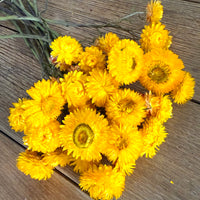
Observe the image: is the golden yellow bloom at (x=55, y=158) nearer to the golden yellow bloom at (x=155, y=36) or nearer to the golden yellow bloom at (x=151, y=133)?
the golden yellow bloom at (x=151, y=133)

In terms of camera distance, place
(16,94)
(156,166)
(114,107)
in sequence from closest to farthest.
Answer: (114,107) → (156,166) → (16,94)

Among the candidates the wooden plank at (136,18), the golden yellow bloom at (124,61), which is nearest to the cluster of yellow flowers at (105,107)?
the golden yellow bloom at (124,61)

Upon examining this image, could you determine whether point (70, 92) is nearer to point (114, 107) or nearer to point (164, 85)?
point (114, 107)

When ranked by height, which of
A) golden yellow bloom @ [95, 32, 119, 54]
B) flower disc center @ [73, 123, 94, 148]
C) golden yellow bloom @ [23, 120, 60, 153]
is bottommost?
golden yellow bloom @ [23, 120, 60, 153]

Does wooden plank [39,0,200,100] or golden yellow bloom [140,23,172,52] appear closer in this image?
golden yellow bloom [140,23,172,52]

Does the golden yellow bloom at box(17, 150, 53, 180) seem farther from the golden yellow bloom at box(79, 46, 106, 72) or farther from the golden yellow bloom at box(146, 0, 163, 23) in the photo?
the golden yellow bloom at box(146, 0, 163, 23)

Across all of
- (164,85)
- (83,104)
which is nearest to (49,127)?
(83,104)

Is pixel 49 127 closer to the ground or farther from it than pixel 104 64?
closer to the ground

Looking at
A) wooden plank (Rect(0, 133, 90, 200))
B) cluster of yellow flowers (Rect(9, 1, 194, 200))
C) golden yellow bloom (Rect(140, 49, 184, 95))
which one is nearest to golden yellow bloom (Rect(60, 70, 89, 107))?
cluster of yellow flowers (Rect(9, 1, 194, 200))
